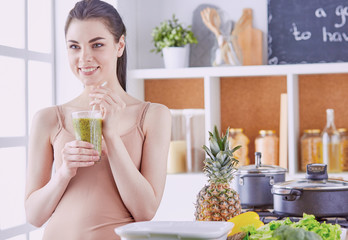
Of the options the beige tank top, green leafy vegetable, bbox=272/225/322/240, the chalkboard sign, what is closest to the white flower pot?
the chalkboard sign

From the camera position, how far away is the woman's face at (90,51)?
1.47 metres

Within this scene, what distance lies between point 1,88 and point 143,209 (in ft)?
5.12

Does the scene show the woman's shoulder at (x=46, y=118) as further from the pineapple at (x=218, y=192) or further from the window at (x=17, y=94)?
the window at (x=17, y=94)

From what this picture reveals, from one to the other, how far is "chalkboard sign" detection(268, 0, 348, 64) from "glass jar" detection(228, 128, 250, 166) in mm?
473

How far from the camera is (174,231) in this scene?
894mm

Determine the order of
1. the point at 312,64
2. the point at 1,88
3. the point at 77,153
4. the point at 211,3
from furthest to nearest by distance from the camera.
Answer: the point at 211,3
the point at 312,64
the point at 1,88
the point at 77,153

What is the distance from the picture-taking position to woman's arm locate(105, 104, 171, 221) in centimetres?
142

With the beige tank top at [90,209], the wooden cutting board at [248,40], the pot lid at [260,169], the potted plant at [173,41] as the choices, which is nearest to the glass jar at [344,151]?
the wooden cutting board at [248,40]

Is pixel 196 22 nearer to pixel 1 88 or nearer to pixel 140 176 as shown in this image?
pixel 1 88

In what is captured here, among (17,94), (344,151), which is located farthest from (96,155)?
(344,151)

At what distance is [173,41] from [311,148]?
104cm

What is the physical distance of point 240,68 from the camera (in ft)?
10.8

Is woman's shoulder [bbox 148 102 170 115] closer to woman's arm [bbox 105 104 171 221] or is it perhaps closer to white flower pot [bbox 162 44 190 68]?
woman's arm [bbox 105 104 171 221]

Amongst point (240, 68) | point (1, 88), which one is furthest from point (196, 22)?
point (1, 88)
